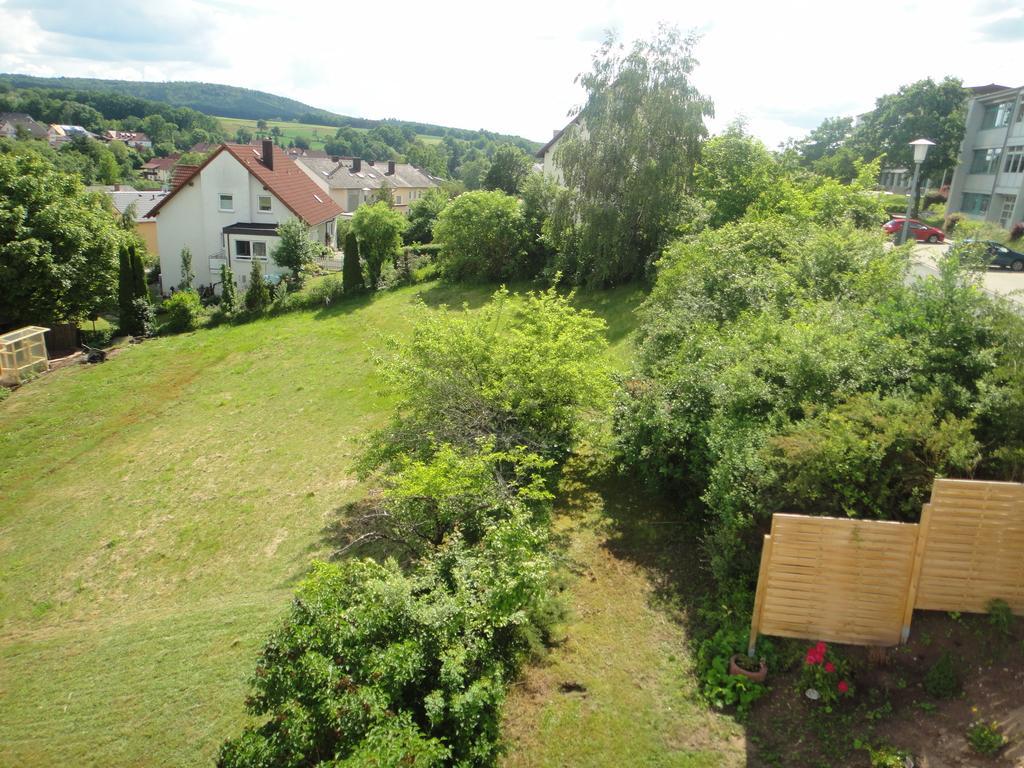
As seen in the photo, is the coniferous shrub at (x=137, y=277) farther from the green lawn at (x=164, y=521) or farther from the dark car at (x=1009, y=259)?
the dark car at (x=1009, y=259)

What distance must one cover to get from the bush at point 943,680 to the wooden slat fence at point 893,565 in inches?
21.2

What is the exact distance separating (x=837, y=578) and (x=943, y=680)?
51.4 inches

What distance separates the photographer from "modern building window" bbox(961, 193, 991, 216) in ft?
145

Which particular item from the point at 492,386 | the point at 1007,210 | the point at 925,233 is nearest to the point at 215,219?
the point at 492,386

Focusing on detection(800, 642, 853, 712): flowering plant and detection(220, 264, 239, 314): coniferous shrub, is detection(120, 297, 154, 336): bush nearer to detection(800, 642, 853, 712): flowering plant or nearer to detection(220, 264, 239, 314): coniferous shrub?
detection(220, 264, 239, 314): coniferous shrub

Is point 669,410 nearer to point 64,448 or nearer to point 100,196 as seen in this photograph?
point 64,448

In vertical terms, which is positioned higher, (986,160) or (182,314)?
(986,160)

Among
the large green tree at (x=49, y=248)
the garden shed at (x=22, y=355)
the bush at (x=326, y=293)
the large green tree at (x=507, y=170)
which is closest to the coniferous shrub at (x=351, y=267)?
the bush at (x=326, y=293)

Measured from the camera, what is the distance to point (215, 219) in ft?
129

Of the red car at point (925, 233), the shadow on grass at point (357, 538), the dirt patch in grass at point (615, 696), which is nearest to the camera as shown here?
the dirt patch in grass at point (615, 696)

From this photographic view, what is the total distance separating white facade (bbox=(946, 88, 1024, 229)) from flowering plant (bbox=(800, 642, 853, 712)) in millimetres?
43312

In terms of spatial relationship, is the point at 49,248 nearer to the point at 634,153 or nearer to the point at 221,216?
the point at 221,216

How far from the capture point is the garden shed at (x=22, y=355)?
23.0 meters

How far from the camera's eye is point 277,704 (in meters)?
6.19
